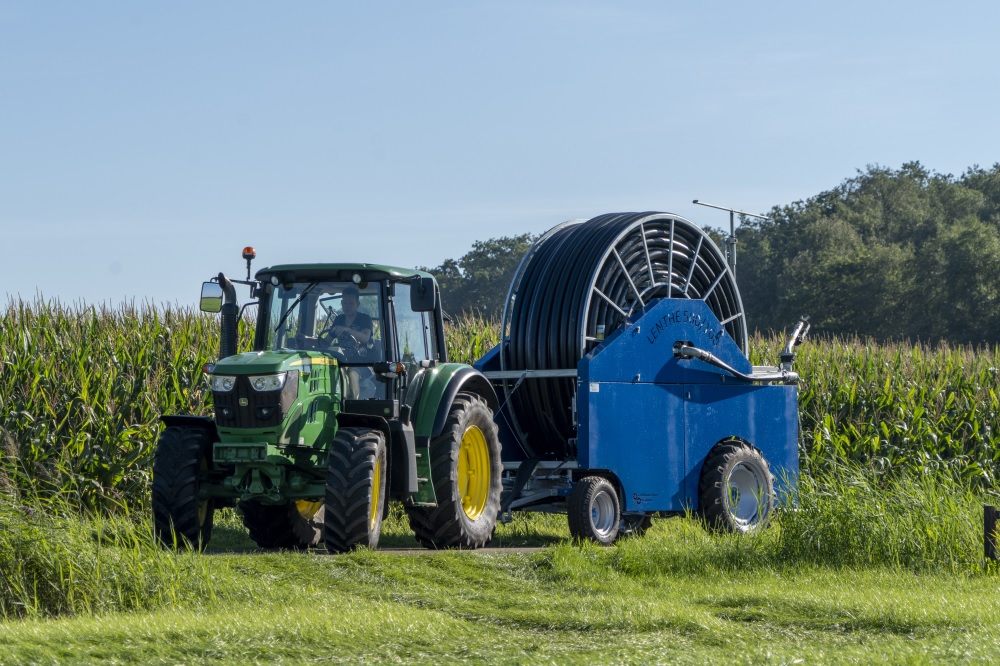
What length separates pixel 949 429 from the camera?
2066cm

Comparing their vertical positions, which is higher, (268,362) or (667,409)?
(268,362)

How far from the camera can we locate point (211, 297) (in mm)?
11656

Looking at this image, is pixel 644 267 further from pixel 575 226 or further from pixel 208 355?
pixel 208 355

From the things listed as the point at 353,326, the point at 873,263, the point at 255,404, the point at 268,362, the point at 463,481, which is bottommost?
the point at 463,481

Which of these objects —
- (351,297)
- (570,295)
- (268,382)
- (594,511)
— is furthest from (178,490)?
(570,295)

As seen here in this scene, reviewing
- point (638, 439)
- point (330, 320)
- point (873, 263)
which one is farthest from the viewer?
point (873, 263)

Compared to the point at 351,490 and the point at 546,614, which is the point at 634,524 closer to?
the point at 351,490

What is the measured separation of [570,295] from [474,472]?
2464 millimetres

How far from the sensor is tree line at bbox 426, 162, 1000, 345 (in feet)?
157

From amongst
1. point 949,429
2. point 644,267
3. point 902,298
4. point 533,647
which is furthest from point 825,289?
point 533,647

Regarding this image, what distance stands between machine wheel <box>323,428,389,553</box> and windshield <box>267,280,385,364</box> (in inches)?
48.4

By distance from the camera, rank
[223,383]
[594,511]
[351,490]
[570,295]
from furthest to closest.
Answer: [570,295] < [594,511] < [223,383] < [351,490]

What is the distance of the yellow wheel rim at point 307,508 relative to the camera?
514 inches

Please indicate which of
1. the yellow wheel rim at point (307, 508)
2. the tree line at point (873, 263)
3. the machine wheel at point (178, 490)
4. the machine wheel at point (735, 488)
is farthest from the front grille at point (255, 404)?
the tree line at point (873, 263)
